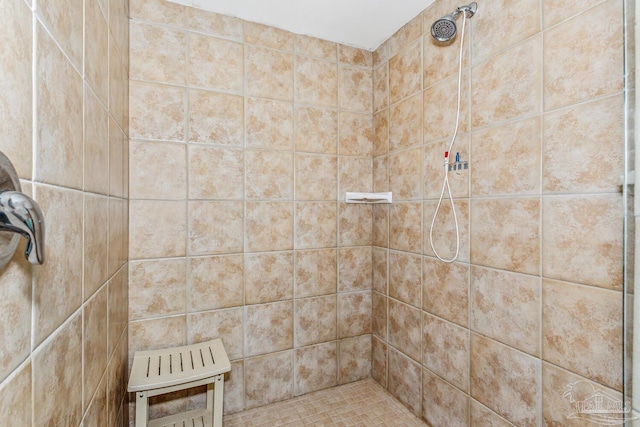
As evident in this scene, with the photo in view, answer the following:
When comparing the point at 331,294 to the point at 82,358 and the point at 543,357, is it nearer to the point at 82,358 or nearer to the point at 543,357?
the point at 543,357

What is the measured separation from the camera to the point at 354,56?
1.81 m

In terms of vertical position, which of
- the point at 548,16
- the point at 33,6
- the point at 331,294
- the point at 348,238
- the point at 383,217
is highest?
the point at 548,16

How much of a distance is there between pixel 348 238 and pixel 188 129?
1021 millimetres

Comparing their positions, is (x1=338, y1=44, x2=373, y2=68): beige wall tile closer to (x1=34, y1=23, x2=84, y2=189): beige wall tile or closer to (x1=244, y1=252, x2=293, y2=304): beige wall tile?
(x1=244, y1=252, x2=293, y2=304): beige wall tile

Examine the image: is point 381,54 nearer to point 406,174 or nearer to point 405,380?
point 406,174

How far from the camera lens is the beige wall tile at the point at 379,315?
1.75m

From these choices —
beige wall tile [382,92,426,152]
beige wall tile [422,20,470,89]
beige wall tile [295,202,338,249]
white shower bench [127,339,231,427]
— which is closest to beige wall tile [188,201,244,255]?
beige wall tile [295,202,338,249]

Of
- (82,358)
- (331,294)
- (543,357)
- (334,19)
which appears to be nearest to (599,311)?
(543,357)

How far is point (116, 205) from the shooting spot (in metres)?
1.08

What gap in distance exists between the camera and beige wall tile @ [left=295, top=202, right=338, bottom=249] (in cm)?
168

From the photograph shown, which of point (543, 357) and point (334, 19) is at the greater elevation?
point (334, 19)

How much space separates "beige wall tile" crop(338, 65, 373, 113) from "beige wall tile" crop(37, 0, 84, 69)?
1.30 metres

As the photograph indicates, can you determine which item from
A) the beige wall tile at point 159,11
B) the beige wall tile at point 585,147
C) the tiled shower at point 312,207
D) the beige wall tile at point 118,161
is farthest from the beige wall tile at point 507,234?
the beige wall tile at point 159,11

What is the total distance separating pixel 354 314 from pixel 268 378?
0.58 m
